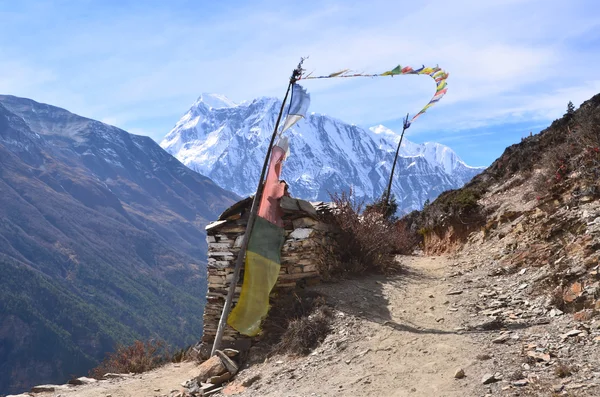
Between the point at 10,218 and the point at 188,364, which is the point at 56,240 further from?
the point at 188,364

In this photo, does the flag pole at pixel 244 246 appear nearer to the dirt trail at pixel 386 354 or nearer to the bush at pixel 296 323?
the bush at pixel 296 323

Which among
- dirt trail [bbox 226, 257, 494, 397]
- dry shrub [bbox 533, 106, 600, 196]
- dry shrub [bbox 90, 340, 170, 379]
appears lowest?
dry shrub [bbox 90, 340, 170, 379]

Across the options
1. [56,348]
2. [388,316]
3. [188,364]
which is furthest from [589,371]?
[56,348]

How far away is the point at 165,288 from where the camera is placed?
596ft

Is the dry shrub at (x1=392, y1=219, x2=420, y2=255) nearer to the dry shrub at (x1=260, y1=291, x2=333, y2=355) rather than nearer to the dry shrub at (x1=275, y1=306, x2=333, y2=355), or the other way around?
the dry shrub at (x1=260, y1=291, x2=333, y2=355)

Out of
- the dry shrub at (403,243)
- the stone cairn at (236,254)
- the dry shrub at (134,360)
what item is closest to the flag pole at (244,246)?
the stone cairn at (236,254)

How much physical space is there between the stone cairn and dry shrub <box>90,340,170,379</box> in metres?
1.70

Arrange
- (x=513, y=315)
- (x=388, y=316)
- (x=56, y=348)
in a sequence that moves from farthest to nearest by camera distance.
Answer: (x=56, y=348), (x=388, y=316), (x=513, y=315)

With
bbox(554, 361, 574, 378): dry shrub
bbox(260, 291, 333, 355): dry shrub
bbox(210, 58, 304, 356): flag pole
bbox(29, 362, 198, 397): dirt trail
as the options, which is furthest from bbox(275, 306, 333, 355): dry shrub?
bbox(554, 361, 574, 378): dry shrub

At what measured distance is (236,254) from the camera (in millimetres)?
10445

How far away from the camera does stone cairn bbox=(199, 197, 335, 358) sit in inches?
412

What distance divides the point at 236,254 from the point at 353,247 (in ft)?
9.86

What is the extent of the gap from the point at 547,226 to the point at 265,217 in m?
6.01

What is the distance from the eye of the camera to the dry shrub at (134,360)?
36.4 ft
